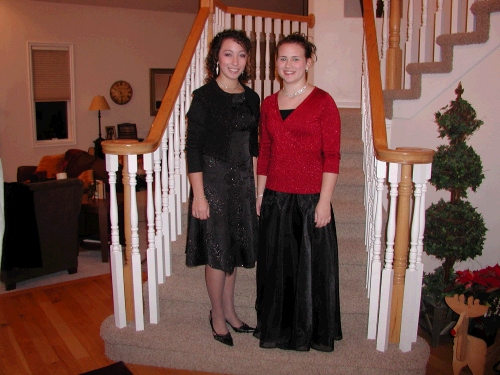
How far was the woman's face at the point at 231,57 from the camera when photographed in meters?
2.28

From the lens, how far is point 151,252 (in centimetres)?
262

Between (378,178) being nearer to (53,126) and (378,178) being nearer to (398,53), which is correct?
(398,53)

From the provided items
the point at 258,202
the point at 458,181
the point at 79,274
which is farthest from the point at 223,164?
the point at 79,274

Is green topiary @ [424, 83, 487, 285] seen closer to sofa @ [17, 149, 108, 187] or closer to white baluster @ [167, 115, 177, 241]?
white baluster @ [167, 115, 177, 241]

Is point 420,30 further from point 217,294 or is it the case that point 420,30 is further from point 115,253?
point 115,253

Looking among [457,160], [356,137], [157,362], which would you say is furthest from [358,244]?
[157,362]

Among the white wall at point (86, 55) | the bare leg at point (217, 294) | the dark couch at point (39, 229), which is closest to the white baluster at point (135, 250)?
the bare leg at point (217, 294)

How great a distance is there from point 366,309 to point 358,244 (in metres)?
0.49

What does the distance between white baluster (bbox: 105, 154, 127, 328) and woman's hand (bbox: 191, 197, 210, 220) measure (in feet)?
1.43

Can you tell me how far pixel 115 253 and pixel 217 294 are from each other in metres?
0.56

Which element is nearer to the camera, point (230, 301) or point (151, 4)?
point (230, 301)

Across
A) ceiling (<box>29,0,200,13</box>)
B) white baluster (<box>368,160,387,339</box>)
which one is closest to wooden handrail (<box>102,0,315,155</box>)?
white baluster (<box>368,160,387,339</box>)

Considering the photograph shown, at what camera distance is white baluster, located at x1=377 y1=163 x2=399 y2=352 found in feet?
7.48

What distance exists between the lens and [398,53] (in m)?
3.56
